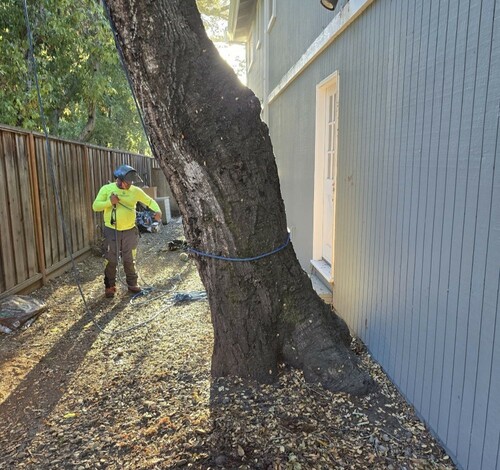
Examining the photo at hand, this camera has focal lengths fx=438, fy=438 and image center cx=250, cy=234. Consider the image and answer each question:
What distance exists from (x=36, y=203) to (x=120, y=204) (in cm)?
122

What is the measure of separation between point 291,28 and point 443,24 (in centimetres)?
527

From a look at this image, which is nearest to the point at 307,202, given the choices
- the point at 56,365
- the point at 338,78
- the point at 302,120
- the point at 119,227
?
the point at 302,120

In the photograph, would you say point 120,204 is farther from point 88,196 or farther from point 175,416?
point 175,416

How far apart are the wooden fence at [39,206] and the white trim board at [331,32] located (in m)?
3.45

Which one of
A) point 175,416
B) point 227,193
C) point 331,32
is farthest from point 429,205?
point 331,32

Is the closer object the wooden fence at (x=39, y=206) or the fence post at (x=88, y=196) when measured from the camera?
the wooden fence at (x=39, y=206)

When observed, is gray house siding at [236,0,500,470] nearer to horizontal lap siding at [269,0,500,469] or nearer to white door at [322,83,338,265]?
horizontal lap siding at [269,0,500,469]

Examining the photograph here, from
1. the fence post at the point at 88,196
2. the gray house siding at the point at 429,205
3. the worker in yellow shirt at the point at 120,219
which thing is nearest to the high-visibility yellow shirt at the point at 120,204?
the worker in yellow shirt at the point at 120,219

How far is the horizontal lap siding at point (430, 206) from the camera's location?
2.15 meters

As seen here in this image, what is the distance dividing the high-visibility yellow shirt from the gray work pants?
0.33 feet

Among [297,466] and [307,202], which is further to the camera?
[307,202]

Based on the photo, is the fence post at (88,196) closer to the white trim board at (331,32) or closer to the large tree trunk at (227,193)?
the white trim board at (331,32)

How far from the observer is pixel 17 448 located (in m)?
2.73

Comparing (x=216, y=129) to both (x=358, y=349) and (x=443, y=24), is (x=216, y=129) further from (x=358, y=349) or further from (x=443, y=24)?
(x=358, y=349)
